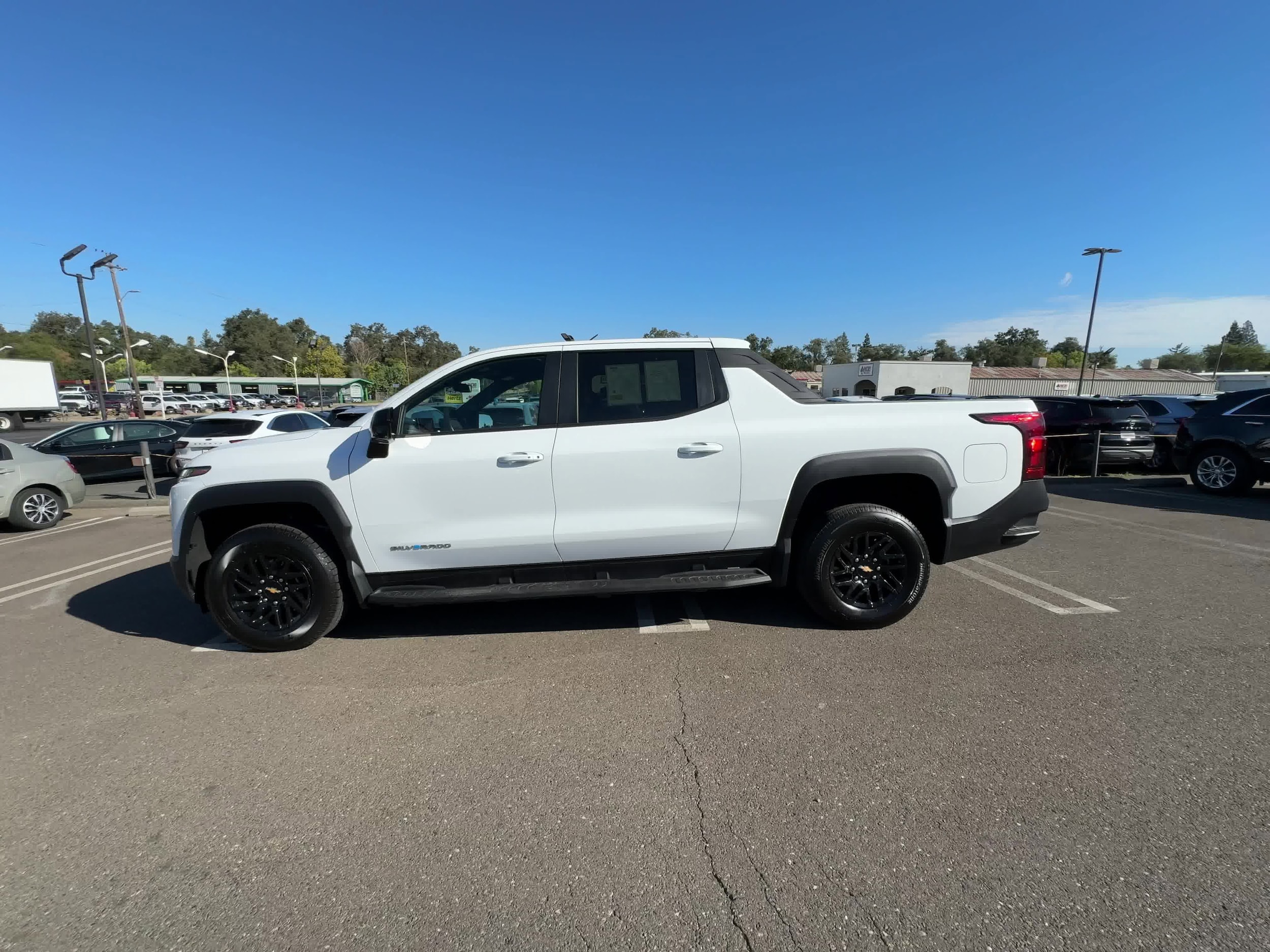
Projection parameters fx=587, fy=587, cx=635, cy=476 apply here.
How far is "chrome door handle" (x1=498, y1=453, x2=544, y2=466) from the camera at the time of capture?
11.7ft

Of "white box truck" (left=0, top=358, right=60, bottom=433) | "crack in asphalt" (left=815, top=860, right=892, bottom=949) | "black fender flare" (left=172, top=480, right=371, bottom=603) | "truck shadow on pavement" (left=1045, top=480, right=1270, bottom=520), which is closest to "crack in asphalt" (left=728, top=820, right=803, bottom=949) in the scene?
"crack in asphalt" (left=815, top=860, right=892, bottom=949)

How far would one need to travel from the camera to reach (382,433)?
11.6ft

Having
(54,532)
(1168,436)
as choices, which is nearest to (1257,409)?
(1168,436)

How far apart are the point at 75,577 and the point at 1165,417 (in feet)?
60.8

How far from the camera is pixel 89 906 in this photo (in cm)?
194

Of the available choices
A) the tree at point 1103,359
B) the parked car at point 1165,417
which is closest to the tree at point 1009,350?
the tree at point 1103,359

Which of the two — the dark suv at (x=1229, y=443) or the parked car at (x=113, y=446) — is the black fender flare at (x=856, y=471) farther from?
the parked car at (x=113, y=446)

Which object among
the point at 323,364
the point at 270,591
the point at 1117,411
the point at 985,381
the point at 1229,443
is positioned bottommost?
the point at 270,591

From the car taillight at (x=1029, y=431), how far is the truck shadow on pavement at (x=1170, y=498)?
4421 millimetres

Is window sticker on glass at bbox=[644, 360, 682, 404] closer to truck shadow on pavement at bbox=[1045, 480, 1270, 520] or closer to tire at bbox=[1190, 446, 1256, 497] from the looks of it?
truck shadow on pavement at bbox=[1045, 480, 1270, 520]

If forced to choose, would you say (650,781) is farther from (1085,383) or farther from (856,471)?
(1085,383)

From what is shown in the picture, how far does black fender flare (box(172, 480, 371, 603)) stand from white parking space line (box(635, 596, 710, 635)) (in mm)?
1841

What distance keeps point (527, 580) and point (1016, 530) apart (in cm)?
328

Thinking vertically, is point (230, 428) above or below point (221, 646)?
above
